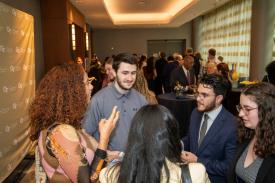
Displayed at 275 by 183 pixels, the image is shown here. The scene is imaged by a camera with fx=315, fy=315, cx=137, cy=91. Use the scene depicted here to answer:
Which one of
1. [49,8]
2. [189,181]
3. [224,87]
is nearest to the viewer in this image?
[189,181]

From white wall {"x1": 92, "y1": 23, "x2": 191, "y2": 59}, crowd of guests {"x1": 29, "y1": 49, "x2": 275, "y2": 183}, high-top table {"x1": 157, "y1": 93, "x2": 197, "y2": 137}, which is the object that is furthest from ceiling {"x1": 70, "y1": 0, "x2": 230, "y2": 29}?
crowd of guests {"x1": 29, "y1": 49, "x2": 275, "y2": 183}

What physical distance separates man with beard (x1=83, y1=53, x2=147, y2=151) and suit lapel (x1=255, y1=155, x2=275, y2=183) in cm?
104

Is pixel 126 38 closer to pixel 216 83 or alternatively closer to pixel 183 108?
pixel 183 108

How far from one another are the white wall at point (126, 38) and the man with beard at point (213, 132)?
45.3 ft

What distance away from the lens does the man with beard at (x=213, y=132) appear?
6.71 feet

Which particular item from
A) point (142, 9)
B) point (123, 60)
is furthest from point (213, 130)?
point (142, 9)

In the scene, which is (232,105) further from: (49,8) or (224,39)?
(224,39)

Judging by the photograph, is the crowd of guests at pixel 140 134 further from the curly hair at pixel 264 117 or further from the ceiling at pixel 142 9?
the ceiling at pixel 142 9

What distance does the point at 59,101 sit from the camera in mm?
1598

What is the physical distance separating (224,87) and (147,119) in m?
1.24

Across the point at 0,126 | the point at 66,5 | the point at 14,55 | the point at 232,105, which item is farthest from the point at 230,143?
the point at 66,5

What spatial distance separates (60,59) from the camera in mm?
6762

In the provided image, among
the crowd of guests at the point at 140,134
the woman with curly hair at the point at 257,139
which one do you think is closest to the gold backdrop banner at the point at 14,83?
the crowd of guests at the point at 140,134

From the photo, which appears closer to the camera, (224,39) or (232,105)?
(232,105)
